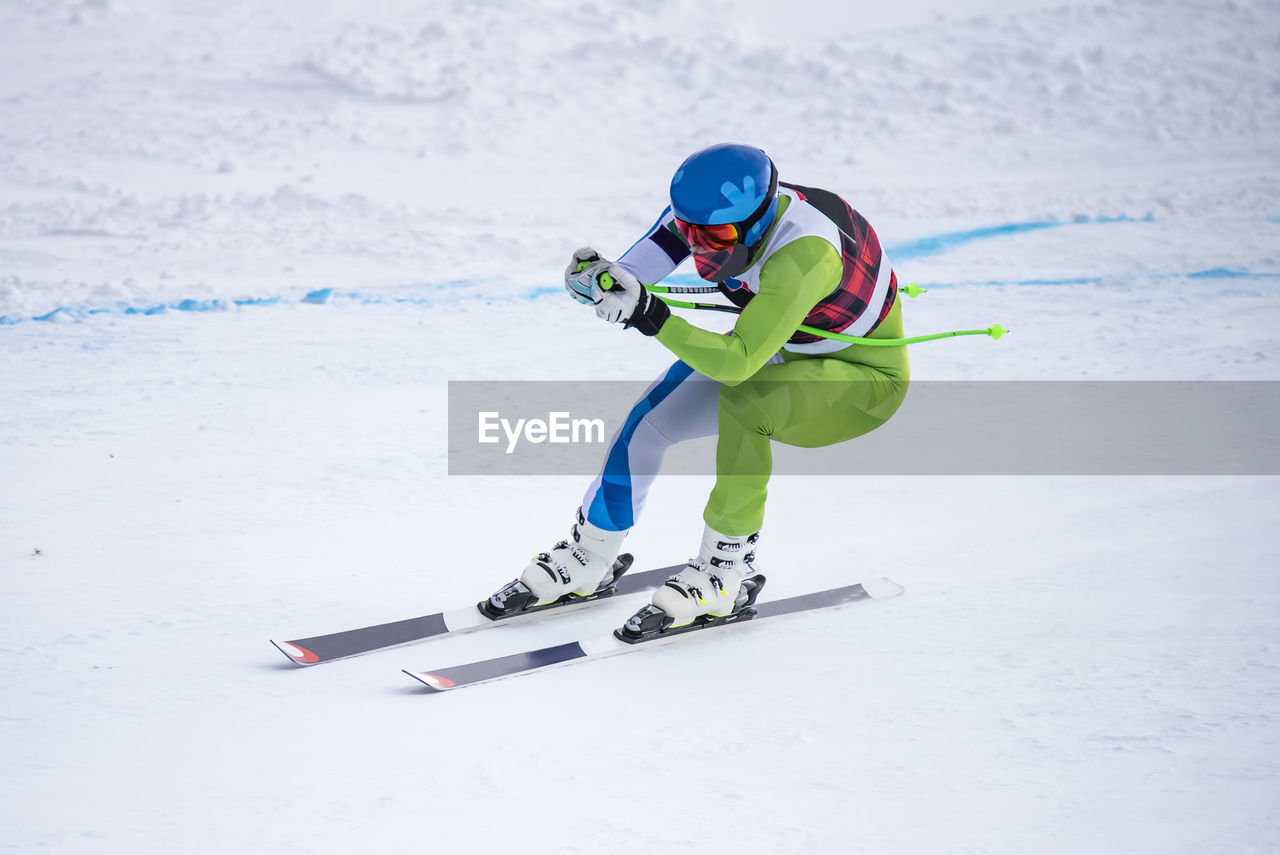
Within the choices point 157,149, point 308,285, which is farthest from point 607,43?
point 308,285

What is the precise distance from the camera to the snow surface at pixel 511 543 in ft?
6.59

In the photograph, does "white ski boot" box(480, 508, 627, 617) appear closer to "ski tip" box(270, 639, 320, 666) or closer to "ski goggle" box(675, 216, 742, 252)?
"ski tip" box(270, 639, 320, 666)

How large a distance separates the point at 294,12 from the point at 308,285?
6.82 metres

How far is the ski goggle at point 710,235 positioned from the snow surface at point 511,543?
0.87 meters

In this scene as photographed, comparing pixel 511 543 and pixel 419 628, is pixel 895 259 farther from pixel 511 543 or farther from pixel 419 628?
pixel 419 628

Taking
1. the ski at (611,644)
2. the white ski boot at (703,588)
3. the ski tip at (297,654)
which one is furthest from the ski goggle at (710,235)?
the ski tip at (297,654)

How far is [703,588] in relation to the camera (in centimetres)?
267

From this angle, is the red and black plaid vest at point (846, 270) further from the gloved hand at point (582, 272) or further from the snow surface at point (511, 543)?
the snow surface at point (511, 543)

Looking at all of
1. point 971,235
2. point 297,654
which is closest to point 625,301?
point 297,654

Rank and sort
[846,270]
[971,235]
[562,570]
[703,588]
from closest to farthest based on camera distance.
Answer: [846,270]
[703,588]
[562,570]
[971,235]

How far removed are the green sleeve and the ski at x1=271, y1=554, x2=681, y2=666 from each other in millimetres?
784

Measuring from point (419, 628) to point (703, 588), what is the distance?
0.64 metres

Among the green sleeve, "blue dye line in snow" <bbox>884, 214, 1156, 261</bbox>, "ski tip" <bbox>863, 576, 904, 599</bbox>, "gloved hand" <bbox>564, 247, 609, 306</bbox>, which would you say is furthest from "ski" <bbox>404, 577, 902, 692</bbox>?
"blue dye line in snow" <bbox>884, 214, 1156, 261</bbox>

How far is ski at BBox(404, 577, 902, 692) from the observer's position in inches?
96.3
